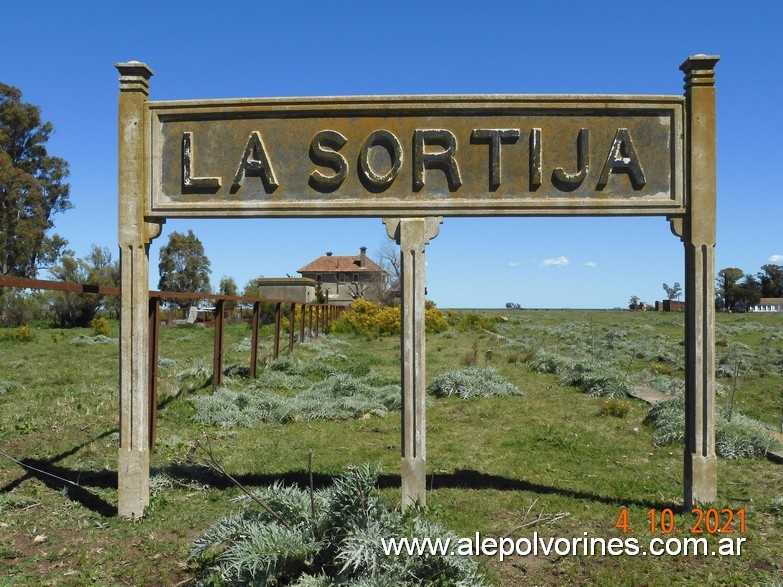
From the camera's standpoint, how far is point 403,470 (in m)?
5.98

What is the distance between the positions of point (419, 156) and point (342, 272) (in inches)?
2773

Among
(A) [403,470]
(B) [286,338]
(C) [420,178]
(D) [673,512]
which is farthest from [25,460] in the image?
(B) [286,338]

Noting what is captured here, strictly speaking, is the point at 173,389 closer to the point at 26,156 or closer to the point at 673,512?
the point at 673,512

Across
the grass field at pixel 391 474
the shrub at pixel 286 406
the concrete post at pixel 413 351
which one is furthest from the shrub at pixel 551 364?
the concrete post at pixel 413 351

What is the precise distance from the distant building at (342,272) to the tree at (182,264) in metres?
13.0

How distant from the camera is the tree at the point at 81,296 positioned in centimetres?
3428

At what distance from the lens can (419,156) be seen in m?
6.06

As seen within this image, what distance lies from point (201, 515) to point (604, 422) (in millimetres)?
6950

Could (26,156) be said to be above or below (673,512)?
above

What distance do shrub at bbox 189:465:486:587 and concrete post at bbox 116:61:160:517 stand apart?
1.84 meters

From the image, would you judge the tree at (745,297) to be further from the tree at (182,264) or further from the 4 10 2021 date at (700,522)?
the 4 10 2021 date at (700,522)

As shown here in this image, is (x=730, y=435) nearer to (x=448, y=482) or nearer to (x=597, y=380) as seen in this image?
(x=448, y=482)

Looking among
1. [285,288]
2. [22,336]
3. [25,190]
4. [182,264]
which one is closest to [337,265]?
[182,264]

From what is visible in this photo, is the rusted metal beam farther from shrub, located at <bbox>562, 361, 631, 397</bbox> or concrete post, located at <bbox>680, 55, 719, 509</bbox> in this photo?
shrub, located at <bbox>562, 361, 631, 397</bbox>
